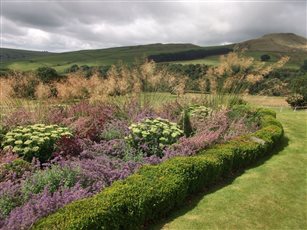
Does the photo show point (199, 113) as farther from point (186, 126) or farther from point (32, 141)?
point (32, 141)

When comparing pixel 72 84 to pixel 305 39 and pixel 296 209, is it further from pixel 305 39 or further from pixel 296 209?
pixel 305 39

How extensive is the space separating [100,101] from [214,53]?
363ft

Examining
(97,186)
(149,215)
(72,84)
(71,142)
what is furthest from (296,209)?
(72,84)

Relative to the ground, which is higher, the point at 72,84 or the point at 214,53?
the point at 72,84

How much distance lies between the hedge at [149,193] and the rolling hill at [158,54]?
269 ft

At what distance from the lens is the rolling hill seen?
10219 cm

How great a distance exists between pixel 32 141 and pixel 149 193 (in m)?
3.14

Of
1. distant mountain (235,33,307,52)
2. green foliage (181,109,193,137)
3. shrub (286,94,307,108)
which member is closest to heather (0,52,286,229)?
green foliage (181,109,193,137)

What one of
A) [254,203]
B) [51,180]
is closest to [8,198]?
[51,180]

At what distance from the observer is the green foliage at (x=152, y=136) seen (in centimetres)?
843

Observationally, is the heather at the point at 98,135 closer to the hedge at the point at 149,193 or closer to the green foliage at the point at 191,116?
the green foliage at the point at 191,116

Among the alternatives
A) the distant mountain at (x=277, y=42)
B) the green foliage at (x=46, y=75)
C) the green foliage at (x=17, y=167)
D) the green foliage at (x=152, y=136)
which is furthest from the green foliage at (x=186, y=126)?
the distant mountain at (x=277, y=42)

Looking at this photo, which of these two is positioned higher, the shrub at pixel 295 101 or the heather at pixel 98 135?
the heather at pixel 98 135

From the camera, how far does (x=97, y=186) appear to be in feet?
20.4
